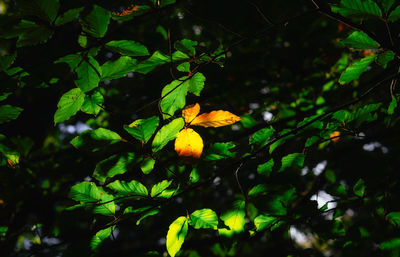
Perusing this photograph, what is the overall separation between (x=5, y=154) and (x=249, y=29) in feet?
7.34

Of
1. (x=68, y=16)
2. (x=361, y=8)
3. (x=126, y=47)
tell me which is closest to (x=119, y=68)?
(x=126, y=47)

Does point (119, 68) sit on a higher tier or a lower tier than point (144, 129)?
higher

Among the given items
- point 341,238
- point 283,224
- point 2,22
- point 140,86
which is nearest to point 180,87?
point 2,22

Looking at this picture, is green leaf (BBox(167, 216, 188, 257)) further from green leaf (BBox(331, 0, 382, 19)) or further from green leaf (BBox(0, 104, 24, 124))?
green leaf (BBox(331, 0, 382, 19))

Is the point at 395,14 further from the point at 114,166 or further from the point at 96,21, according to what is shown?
the point at 114,166

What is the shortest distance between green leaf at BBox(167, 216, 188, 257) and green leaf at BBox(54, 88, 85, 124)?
1.72 feet

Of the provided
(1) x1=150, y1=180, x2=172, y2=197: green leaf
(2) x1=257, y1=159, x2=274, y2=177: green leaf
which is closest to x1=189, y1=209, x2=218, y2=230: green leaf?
(1) x1=150, y1=180, x2=172, y2=197: green leaf

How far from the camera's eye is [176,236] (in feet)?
2.59

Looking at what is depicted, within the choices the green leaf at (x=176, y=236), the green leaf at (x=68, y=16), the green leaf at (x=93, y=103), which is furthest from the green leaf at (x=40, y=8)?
the green leaf at (x=176, y=236)

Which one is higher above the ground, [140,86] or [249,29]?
[249,29]

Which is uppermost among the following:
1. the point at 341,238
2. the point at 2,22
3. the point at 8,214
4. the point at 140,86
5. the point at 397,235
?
the point at 2,22

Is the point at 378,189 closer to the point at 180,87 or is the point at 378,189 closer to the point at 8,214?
the point at 180,87

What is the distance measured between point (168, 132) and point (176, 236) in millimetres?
362

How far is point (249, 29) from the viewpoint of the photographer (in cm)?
236
